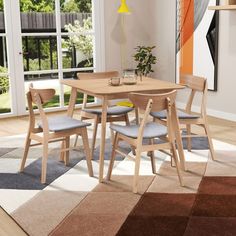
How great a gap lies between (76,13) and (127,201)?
395 centimetres

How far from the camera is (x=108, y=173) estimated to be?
366cm

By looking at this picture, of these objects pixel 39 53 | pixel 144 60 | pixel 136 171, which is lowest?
pixel 136 171

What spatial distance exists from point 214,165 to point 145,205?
1.11 meters

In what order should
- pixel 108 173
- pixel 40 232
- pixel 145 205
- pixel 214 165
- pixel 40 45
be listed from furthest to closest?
1. pixel 40 45
2. pixel 214 165
3. pixel 108 173
4. pixel 145 205
5. pixel 40 232

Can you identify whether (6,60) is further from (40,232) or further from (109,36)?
(40,232)

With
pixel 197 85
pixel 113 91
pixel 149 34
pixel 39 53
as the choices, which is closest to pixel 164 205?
pixel 113 91

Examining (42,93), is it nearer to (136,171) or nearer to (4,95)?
(136,171)

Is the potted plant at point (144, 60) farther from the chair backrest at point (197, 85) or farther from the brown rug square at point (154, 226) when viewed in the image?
the brown rug square at point (154, 226)

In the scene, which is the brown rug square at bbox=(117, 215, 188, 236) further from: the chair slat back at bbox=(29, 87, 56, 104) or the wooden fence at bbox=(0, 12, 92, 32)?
the wooden fence at bbox=(0, 12, 92, 32)

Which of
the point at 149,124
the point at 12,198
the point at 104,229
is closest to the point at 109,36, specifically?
the point at 149,124

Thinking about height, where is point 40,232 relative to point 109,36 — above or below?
below

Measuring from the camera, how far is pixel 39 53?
20.6 ft

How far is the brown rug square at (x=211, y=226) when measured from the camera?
8.89 ft

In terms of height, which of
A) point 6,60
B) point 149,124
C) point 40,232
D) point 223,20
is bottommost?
point 40,232
